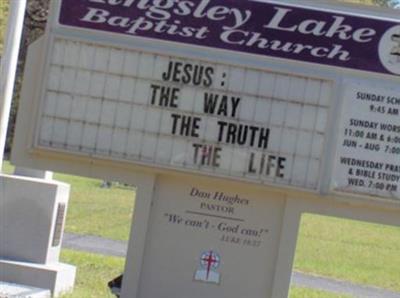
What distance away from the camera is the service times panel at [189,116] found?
396 inches

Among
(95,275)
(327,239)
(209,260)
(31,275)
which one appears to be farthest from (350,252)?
(209,260)

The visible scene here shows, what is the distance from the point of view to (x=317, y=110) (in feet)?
33.1

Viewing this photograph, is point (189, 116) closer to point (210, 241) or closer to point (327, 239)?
point (210, 241)

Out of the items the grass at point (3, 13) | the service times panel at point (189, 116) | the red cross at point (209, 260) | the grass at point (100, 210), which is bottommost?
the grass at point (100, 210)

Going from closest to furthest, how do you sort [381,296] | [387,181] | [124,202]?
[387,181], [381,296], [124,202]

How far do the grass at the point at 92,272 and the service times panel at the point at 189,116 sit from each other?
10.6 ft

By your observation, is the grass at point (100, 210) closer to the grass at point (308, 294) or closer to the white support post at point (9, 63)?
the grass at point (308, 294)

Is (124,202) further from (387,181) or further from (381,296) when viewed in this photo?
(387,181)

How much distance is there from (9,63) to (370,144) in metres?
4.21

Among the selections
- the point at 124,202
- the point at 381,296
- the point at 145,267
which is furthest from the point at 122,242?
the point at 145,267

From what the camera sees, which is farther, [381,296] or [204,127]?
[381,296]

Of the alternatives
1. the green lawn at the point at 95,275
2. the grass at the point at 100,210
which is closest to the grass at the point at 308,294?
the green lawn at the point at 95,275

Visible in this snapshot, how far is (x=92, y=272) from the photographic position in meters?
16.2

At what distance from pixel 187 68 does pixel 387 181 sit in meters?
2.27
